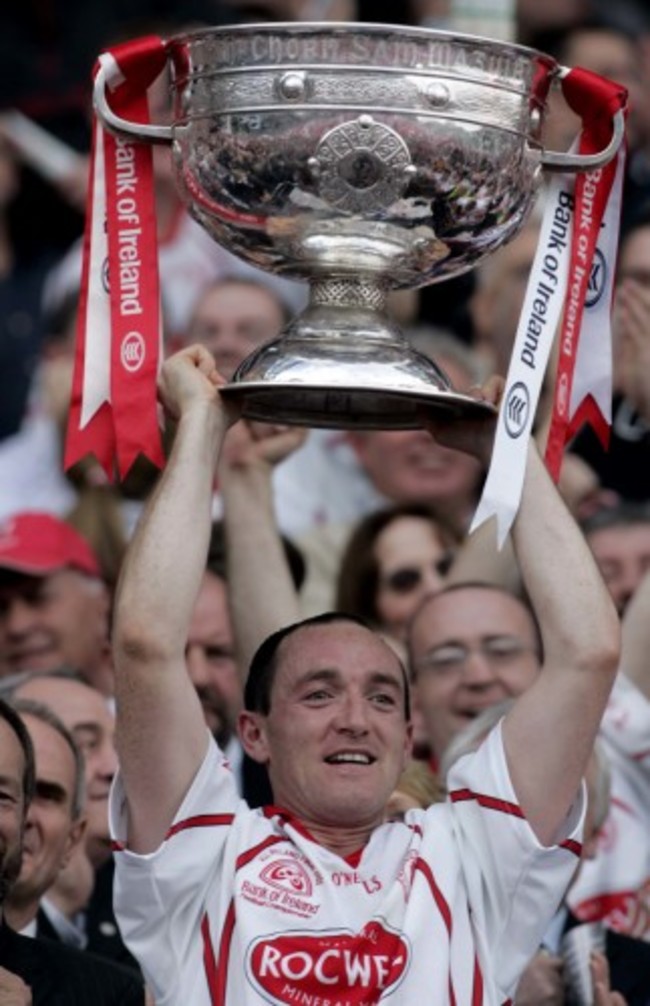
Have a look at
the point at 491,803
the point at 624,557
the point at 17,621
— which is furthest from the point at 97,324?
the point at 624,557

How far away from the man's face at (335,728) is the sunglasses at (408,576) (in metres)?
2.81

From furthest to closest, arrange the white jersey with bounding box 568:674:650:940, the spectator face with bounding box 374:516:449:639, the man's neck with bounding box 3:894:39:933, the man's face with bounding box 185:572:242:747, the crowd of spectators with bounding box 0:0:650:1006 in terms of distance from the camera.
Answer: the spectator face with bounding box 374:516:449:639 → the man's face with bounding box 185:572:242:747 → the white jersey with bounding box 568:674:650:940 → the crowd of spectators with bounding box 0:0:650:1006 → the man's neck with bounding box 3:894:39:933

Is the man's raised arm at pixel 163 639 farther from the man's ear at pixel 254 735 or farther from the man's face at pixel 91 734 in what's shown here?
the man's face at pixel 91 734

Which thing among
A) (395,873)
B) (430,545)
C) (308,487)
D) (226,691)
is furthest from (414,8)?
(395,873)

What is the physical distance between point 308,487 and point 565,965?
3.31 meters

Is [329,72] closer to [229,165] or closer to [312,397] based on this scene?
[229,165]

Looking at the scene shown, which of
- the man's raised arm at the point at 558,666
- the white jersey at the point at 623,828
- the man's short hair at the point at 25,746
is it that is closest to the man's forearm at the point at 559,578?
the man's raised arm at the point at 558,666

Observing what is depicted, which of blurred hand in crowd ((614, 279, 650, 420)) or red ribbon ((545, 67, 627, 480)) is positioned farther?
blurred hand in crowd ((614, 279, 650, 420))

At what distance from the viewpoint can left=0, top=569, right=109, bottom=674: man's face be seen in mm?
8859

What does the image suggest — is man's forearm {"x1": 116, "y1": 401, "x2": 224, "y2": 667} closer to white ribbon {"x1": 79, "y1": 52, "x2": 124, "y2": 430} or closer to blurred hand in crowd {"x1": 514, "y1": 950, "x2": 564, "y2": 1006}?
white ribbon {"x1": 79, "y1": 52, "x2": 124, "y2": 430}

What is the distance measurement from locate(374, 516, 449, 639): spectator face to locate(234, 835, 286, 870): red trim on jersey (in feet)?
9.89

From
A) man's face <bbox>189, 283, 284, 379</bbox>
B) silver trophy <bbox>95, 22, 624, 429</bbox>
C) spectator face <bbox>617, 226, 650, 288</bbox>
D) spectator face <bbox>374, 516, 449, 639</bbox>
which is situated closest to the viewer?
silver trophy <bbox>95, 22, 624, 429</bbox>

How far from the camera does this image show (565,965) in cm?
706

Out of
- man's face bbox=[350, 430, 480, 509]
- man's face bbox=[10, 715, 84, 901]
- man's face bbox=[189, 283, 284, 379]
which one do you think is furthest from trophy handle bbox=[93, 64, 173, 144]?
man's face bbox=[350, 430, 480, 509]
